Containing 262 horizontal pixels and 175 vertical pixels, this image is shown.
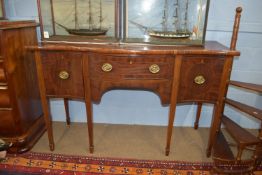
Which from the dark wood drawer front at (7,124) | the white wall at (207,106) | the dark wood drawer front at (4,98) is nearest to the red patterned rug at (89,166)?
the dark wood drawer front at (7,124)

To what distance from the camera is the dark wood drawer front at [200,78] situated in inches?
58.4

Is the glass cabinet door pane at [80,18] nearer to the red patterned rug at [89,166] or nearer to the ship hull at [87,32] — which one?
the ship hull at [87,32]

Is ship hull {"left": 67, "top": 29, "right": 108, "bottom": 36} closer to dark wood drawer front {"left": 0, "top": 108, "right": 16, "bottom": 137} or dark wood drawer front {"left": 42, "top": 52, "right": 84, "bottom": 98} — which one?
dark wood drawer front {"left": 42, "top": 52, "right": 84, "bottom": 98}

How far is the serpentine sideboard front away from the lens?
1461 millimetres

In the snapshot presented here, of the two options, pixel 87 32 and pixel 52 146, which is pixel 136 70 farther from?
pixel 52 146

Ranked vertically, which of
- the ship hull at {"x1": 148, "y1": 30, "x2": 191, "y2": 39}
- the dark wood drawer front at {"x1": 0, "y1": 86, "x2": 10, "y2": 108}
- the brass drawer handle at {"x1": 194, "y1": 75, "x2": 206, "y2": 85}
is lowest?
the dark wood drawer front at {"x1": 0, "y1": 86, "x2": 10, "y2": 108}

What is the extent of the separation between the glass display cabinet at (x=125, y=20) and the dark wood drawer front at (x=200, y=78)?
0.62 feet

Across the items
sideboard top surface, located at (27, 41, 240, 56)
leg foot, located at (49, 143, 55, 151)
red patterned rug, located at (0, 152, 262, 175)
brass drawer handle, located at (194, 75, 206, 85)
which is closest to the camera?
sideboard top surface, located at (27, 41, 240, 56)

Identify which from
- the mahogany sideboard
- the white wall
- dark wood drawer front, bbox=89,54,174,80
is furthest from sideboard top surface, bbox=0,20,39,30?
dark wood drawer front, bbox=89,54,174,80

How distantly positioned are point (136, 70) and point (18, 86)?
91cm

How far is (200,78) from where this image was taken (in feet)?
5.02

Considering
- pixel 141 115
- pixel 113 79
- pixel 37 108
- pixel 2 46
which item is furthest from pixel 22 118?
pixel 141 115

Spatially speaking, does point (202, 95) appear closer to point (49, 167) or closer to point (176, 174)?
point (176, 174)

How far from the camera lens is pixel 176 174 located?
1.62 m
